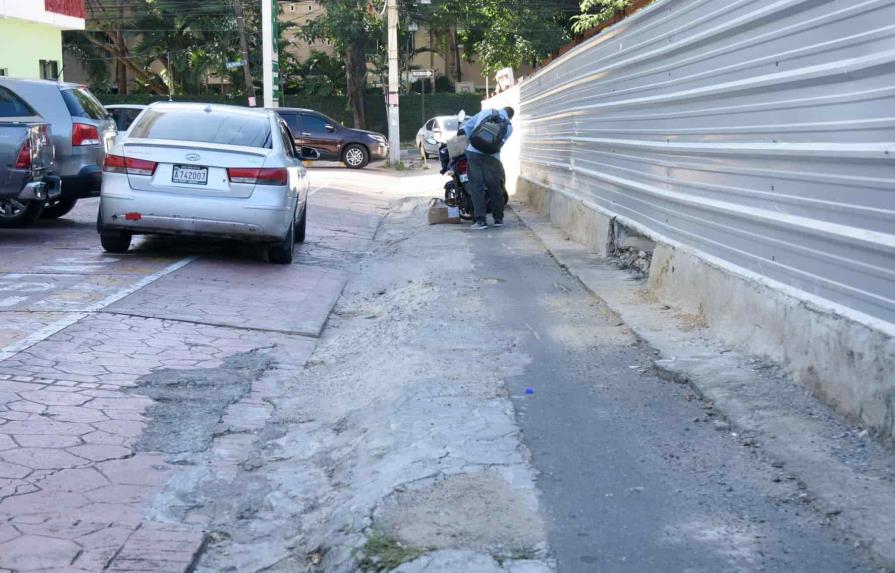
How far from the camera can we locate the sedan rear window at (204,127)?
35.6 feet

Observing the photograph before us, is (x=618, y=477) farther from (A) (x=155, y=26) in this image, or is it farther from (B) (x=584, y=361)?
(A) (x=155, y=26)

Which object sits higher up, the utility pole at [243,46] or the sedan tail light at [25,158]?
the utility pole at [243,46]

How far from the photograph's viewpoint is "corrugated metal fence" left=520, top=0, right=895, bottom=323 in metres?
4.96

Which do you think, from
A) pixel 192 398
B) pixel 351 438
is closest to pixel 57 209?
pixel 192 398

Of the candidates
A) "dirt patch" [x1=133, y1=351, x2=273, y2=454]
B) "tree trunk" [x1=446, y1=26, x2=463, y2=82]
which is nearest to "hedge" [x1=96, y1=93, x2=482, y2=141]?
"tree trunk" [x1=446, y1=26, x2=463, y2=82]

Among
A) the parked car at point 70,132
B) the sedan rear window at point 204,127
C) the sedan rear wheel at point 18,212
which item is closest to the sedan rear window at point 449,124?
the parked car at point 70,132

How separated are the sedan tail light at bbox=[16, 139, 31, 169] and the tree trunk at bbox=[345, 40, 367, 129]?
39171 millimetres

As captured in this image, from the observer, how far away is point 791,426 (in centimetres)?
500

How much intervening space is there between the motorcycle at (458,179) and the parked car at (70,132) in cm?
466

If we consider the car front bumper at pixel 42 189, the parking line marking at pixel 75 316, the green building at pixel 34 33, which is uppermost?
the green building at pixel 34 33

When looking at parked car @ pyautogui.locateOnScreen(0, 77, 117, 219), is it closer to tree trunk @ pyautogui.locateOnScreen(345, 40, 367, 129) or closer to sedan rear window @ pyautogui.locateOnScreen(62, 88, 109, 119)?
sedan rear window @ pyautogui.locateOnScreen(62, 88, 109, 119)

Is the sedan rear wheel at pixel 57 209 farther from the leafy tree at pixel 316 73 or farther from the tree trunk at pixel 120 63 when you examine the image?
the leafy tree at pixel 316 73

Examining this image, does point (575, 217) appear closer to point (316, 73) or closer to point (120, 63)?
point (316, 73)

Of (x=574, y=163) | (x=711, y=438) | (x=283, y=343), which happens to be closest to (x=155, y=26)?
(x=574, y=163)
